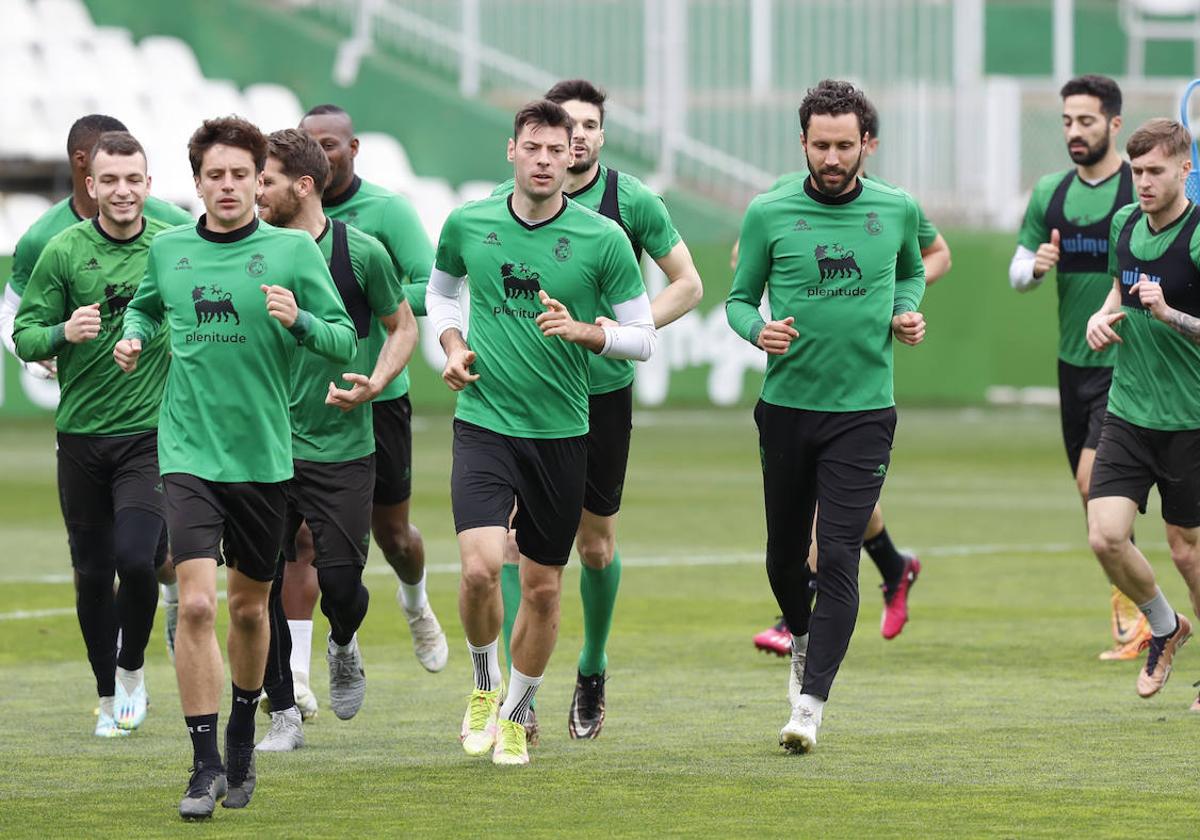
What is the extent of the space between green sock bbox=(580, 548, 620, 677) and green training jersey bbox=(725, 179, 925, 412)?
1.17m

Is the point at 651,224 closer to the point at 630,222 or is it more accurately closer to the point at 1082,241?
the point at 630,222

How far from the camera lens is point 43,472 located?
20.1 meters

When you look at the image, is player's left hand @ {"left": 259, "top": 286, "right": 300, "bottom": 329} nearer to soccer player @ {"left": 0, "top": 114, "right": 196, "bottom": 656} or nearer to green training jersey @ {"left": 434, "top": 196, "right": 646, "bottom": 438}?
green training jersey @ {"left": 434, "top": 196, "right": 646, "bottom": 438}

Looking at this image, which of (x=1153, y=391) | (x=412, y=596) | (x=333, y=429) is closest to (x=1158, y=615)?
(x=1153, y=391)

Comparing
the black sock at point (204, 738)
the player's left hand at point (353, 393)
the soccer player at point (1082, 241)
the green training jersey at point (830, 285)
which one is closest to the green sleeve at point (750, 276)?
the green training jersey at point (830, 285)

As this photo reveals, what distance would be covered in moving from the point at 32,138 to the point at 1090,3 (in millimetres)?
17411

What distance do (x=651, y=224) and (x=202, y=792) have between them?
119 inches

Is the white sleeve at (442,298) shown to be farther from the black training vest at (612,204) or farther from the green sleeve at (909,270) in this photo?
the green sleeve at (909,270)

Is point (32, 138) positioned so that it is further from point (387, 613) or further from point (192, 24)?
point (387, 613)

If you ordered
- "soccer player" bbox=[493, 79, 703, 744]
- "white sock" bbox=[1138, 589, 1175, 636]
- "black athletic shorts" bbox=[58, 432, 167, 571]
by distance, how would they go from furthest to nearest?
1. "white sock" bbox=[1138, 589, 1175, 636]
2. "soccer player" bbox=[493, 79, 703, 744]
3. "black athletic shorts" bbox=[58, 432, 167, 571]

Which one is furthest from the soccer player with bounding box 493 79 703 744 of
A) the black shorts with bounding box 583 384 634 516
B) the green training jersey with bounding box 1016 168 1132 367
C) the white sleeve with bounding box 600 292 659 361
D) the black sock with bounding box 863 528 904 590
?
the green training jersey with bounding box 1016 168 1132 367

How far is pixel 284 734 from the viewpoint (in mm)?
8320

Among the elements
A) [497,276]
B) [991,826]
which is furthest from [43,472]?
[991,826]

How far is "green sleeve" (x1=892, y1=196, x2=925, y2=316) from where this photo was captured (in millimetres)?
8320
